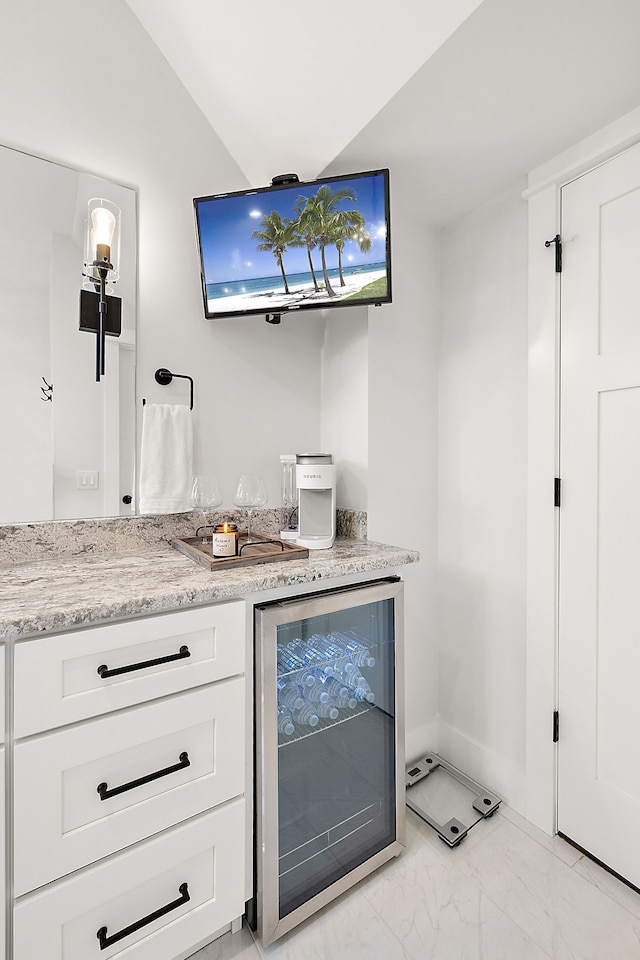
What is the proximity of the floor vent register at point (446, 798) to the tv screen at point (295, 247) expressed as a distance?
6.25 feet

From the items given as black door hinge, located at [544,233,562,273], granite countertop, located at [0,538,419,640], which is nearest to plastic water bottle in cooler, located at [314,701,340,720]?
granite countertop, located at [0,538,419,640]

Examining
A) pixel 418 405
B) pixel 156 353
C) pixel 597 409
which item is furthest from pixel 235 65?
pixel 597 409

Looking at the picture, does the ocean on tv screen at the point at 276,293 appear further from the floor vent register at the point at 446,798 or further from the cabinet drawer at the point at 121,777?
the floor vent register at the point at 446,798

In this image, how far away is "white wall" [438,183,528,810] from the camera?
1.79 m

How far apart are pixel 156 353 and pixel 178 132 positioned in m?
0.79

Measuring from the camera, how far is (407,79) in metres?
1.32

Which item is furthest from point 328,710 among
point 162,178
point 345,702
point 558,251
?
point 162,178

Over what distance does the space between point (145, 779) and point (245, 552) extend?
2.07ft

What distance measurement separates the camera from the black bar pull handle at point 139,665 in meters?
1.01

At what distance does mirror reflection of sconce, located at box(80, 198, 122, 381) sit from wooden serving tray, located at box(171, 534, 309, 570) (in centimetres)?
64

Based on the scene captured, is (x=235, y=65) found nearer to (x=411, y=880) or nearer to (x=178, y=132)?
(x=178, y=132)

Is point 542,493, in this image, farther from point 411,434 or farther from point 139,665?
point 139,665

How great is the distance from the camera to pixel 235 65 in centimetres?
151

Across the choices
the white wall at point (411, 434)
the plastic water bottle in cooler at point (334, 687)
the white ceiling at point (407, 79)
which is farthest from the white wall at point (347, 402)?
the plastic water bottle in cooler at point (334, 687)
